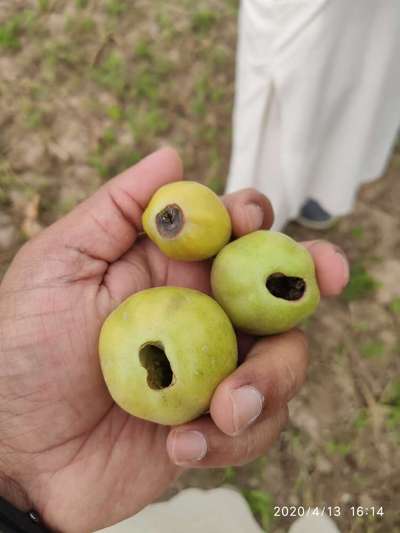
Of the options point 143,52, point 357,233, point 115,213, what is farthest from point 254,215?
point 143,52

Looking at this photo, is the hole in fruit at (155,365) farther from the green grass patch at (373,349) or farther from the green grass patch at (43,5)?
the green grass patch at (43,5)

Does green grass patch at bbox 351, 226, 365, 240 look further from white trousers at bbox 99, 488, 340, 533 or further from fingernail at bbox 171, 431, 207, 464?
fingernail at bbox 171, 431, 207, 464

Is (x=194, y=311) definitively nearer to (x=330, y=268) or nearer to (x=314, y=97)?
(x=330, y=268)

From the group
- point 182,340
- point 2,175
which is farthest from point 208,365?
point 2,175

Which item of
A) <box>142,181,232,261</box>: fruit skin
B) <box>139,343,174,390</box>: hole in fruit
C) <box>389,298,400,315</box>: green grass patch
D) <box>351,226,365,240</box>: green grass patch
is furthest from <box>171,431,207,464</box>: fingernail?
<box>351,226,365,240</box>: green grass patch
